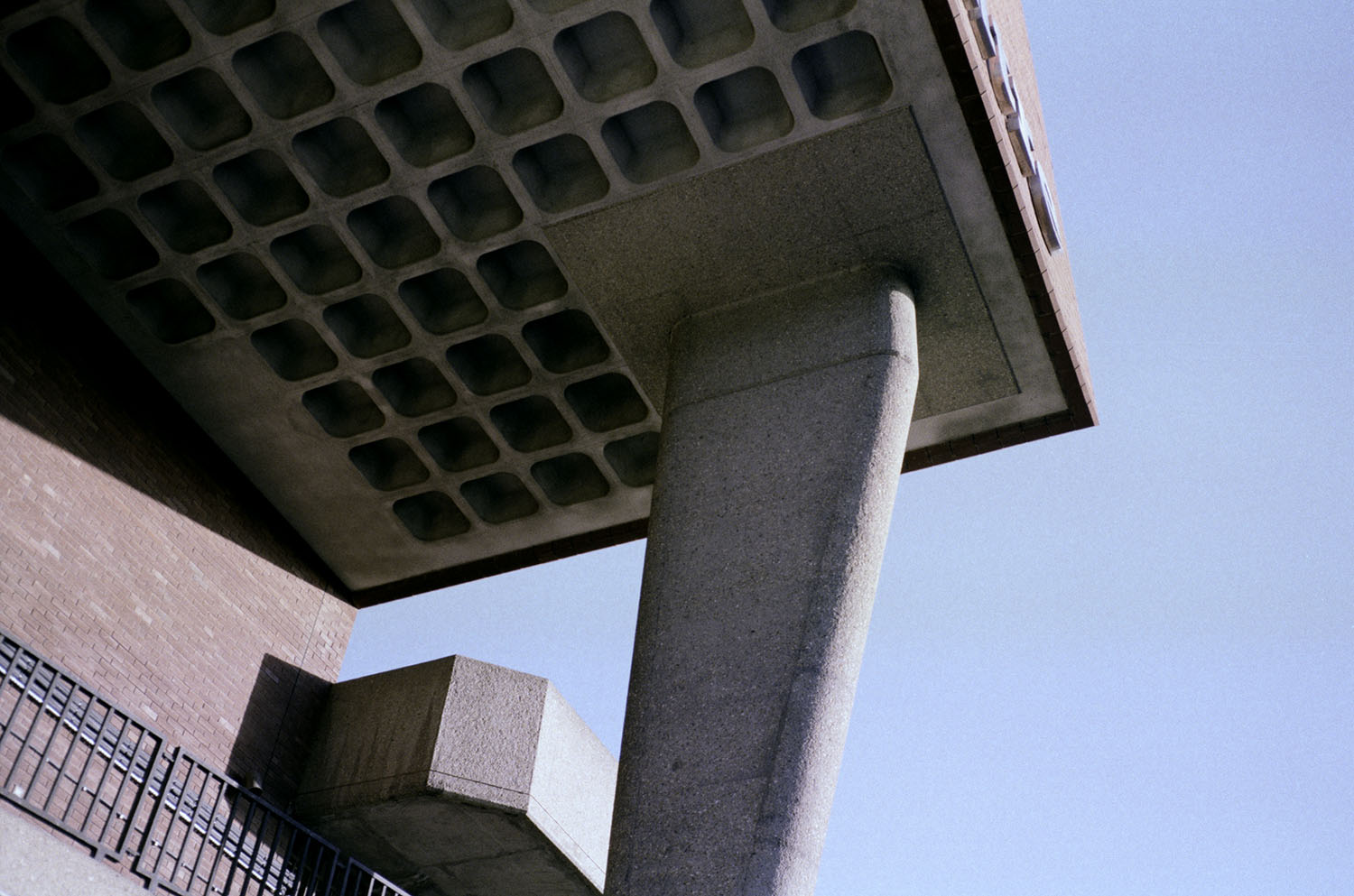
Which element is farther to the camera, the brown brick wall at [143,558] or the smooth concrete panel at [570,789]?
the smooth concrete panel at [570,789]

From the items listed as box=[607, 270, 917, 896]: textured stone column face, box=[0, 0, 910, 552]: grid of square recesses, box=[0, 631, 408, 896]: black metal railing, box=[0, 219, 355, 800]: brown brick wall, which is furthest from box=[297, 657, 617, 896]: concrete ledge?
box=[607, 270, 917, 896]: textured stone column face

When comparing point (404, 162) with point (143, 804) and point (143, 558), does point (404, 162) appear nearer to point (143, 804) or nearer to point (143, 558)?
point (143, 558)

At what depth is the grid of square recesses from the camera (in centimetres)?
1180

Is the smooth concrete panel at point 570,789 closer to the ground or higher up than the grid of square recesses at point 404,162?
closer to the ground

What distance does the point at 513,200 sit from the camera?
13109mm

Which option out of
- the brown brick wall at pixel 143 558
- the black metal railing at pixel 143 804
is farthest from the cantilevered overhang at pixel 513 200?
the black metal railing at pixel 143 804

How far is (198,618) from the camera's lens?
14.3m

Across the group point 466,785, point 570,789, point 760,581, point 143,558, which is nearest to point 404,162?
point 143,558

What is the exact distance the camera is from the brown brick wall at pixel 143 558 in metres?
12.8

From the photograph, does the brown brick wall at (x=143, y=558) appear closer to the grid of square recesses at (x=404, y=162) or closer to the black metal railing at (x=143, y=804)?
the black metal railing at (x=143, y=804)

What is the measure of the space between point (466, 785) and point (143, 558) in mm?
3624

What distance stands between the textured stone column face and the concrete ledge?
11.8ft

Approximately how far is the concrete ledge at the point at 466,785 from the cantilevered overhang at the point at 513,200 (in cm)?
250

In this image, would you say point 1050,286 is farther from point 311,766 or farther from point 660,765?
point 311,766
